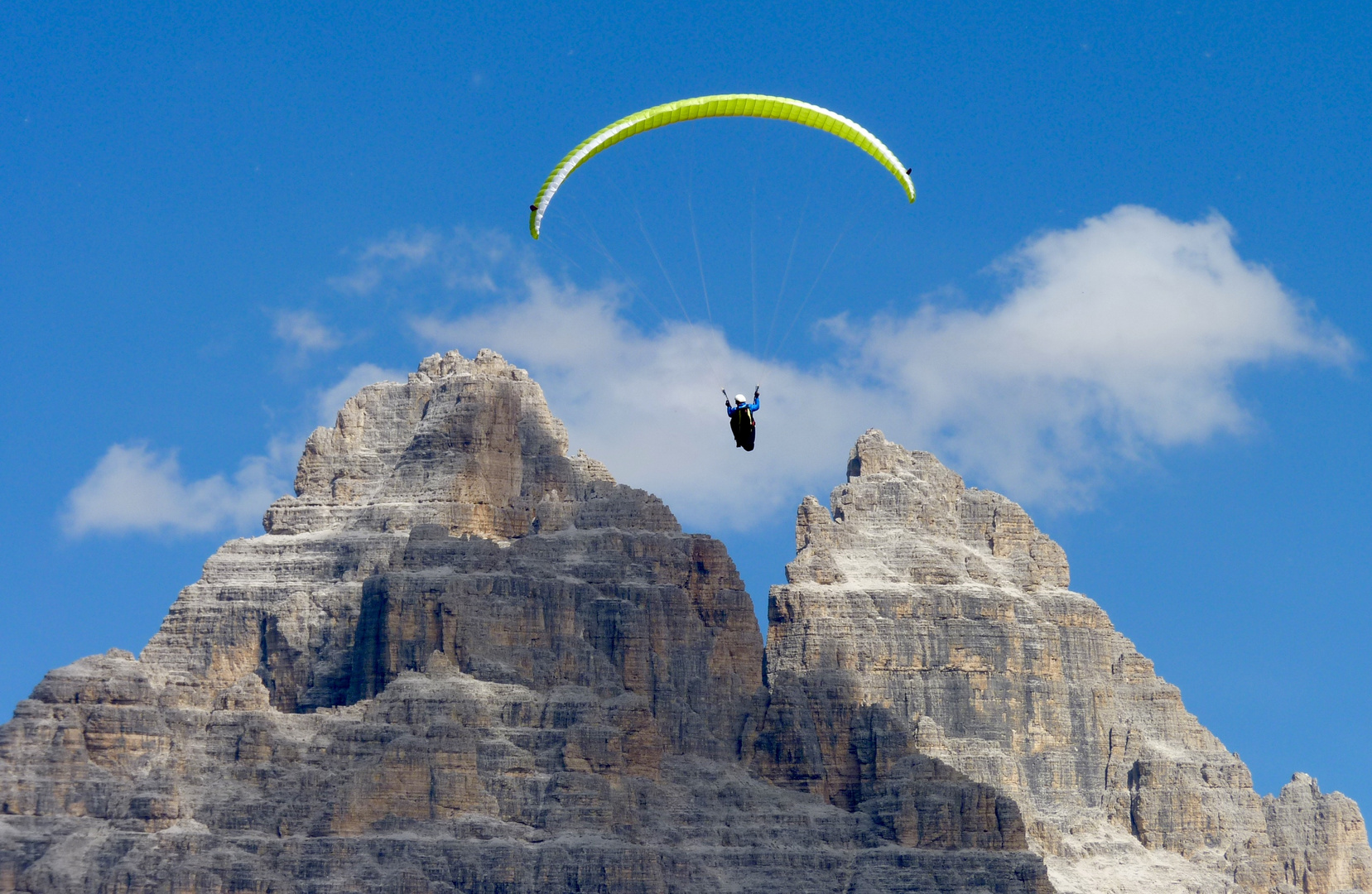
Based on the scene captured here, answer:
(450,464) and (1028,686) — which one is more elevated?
(450,464)

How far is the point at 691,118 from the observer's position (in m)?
107

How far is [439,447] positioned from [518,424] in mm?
4301

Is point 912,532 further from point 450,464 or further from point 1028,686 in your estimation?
point 450,464

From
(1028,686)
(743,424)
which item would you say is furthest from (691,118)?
(1028,686)

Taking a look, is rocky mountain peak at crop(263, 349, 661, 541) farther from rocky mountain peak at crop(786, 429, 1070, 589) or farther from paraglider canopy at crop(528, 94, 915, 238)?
paraglider canopy at crop(528, 94, 915, 238)

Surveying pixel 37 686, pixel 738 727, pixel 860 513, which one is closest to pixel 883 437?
pixel 860 513

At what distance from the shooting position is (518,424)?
565 ft

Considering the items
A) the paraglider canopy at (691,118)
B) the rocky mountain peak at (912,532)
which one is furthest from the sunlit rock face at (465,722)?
the paraglider canopy at (691,118)

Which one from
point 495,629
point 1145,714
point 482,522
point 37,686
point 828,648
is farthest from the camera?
point 1145,714

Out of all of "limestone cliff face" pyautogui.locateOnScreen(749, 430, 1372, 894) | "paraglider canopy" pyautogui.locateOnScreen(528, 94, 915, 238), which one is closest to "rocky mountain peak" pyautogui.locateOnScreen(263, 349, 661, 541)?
"limestone cliff face" pyautogui.locateOnScreen(749, 430, 1372, 894)

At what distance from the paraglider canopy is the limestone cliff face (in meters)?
66.4

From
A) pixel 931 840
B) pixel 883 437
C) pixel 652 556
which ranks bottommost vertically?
pixel 931 840

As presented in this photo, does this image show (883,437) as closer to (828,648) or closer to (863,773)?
(828,648)

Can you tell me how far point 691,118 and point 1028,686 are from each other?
8081 cm
